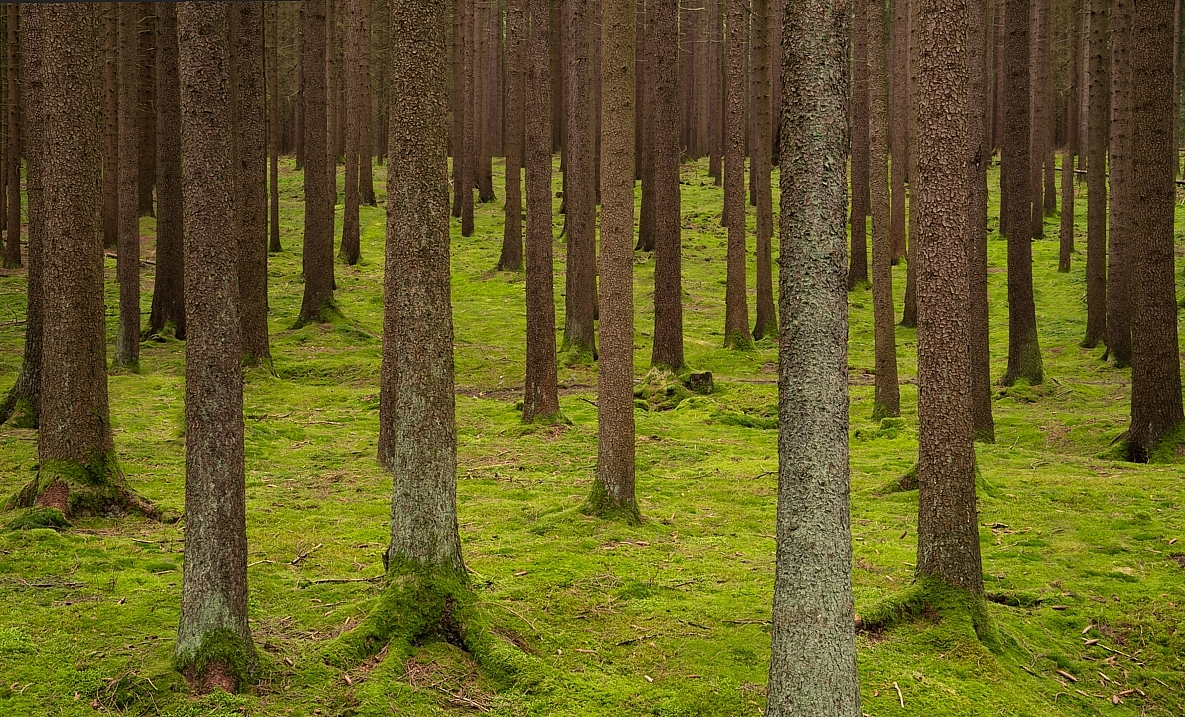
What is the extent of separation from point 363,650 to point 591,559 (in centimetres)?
240

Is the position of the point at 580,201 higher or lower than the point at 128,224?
higher

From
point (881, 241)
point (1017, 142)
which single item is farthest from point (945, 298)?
point (1017, 142)

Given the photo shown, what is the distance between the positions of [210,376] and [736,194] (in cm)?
1391

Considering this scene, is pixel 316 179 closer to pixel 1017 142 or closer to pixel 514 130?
pixel 514 130

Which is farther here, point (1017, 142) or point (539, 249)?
point (1017, 142)

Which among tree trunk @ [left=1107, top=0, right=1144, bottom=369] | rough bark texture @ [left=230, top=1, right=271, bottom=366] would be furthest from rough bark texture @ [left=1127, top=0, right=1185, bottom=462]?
rough bark texture @ [left=230, top=1, right=271, bottom=366]

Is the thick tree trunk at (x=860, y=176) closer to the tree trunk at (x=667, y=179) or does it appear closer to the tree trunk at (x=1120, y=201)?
the tree trunk at (x=1120, y=201)

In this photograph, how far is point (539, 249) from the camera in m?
12.8

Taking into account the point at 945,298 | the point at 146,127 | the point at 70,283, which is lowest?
Answer: the point at 945,298

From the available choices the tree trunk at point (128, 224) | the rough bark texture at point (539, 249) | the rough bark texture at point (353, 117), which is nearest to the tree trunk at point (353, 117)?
the rough bark texture at point (353, 117)

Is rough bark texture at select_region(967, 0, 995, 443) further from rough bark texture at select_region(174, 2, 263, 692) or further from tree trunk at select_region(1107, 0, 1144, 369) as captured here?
rough bark texture at select_region(174, 2, 263, 692)

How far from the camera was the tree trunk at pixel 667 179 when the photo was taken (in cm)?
1509

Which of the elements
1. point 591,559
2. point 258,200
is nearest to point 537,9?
point 258,200

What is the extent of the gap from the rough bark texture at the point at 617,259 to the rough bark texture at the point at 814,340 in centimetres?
391
